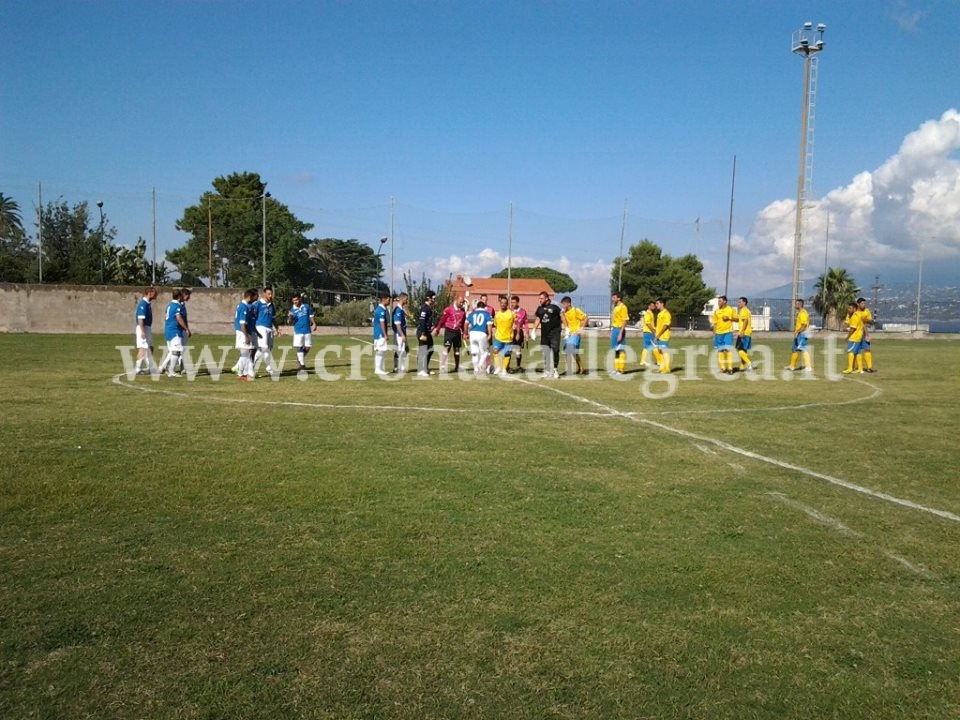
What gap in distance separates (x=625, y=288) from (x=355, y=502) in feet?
197

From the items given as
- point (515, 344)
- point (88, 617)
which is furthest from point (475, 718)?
point (515, 344)

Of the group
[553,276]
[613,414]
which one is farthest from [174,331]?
[553,276]

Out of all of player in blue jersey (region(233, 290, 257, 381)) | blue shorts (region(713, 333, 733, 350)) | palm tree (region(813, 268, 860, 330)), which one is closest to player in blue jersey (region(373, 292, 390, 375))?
player in blue jersey (region(233, 290, 257, 381))

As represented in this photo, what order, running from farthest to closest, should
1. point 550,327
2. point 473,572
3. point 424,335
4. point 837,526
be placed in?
point 550,327 < point 424,335 < point 837,526 < point 473,572

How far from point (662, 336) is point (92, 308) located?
27.9 meters

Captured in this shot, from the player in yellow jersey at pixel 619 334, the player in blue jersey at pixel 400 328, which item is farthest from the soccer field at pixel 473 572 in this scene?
the player in yellow jersey at pixel 619 334

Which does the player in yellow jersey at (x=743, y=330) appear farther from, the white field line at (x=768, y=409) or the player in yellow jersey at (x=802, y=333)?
the white field line at (x=768, y=409)

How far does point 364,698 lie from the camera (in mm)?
3172

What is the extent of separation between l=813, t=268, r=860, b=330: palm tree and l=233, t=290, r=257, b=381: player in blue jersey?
47603mm

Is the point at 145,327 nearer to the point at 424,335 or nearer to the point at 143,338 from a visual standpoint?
Result: the point at 143,338

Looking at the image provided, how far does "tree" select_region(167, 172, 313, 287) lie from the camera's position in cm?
4531

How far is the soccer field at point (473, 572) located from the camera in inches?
128

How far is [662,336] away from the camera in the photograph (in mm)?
18469

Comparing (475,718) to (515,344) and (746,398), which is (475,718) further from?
(515,344)
